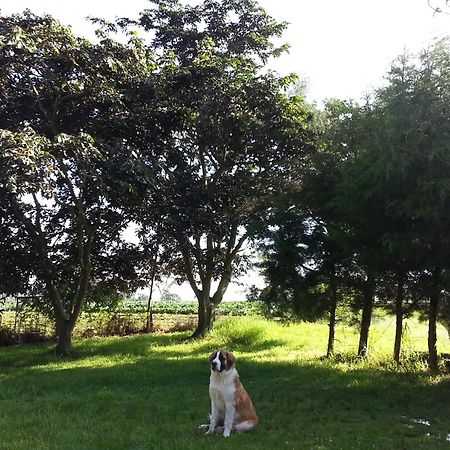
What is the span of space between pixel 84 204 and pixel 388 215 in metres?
8.27

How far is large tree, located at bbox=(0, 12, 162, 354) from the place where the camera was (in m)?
11.2

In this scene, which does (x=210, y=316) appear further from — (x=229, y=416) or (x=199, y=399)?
(x=229, y=416)

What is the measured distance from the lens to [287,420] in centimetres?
686

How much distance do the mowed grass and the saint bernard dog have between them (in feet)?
0.56

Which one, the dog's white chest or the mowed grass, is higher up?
the dog's white chest

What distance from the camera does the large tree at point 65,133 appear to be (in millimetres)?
11195

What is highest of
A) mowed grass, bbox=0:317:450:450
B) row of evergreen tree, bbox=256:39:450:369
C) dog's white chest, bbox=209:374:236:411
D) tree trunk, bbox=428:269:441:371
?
row of evergreen tree, bbox=256:39:450:369

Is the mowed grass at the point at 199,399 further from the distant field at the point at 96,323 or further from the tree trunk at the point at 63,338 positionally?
the distant field at the point at 96,323

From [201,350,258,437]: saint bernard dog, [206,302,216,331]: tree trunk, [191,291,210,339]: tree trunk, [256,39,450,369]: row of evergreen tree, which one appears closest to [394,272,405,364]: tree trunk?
[256,39,450,369]: row of evergreen tree

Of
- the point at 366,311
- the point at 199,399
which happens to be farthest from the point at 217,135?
the point at 199,399

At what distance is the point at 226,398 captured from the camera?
6.00 metres

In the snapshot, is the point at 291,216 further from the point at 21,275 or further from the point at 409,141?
the point at 21,275

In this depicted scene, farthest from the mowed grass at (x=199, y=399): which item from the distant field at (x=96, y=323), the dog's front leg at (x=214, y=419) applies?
the distant field at (x=96, y=323)

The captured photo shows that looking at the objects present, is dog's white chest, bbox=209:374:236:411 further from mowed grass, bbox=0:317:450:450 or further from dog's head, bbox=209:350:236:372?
mowed grass, bbox=0:317:450:450
